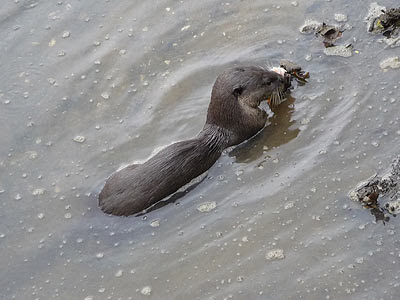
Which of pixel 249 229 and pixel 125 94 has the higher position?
pixel 125 94

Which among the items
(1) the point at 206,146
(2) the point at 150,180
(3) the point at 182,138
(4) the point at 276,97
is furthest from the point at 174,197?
(4) the point at 276,97

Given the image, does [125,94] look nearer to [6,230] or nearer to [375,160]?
[6,230]

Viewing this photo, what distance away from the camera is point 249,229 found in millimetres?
4168

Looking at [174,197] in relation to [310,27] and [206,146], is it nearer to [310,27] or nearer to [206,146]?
[206,146]

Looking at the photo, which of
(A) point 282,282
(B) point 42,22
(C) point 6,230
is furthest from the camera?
(B) point 42,22

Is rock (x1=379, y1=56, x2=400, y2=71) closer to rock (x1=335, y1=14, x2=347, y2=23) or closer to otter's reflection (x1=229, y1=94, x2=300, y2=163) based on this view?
rock (x1=335, y1=14, x2=347, y2=23)

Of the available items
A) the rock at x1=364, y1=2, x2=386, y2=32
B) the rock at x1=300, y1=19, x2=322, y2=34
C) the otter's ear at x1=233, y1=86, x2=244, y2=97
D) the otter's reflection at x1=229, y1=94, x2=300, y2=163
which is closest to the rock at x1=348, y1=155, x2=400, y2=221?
the otter's reflection at x1=229, y1=94, x2=300, y2=163

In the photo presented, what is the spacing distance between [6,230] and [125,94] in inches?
55.4

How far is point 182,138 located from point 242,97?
0.52 meters

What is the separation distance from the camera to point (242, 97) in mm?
4801

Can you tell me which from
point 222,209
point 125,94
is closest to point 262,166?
point 222,209

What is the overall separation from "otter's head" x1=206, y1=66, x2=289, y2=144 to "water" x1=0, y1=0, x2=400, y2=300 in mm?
142

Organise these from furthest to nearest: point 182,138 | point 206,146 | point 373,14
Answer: point 373,14 → point 182,138 → point 206,146

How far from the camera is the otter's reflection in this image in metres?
4.70
